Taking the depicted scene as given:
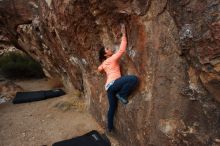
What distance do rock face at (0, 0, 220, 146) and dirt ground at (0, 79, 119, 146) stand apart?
47 centimetres

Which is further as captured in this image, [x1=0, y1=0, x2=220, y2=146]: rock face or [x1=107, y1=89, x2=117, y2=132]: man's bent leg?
[x1=107, y1=89, x2=117, y2=132]: man's bent leg

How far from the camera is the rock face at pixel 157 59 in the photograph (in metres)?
3.78

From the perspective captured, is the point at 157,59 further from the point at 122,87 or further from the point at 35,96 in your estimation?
the point at 35,96

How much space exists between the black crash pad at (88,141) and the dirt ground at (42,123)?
20 centimetres

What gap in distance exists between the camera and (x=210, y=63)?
12.1ft

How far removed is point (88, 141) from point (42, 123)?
5.32 ft

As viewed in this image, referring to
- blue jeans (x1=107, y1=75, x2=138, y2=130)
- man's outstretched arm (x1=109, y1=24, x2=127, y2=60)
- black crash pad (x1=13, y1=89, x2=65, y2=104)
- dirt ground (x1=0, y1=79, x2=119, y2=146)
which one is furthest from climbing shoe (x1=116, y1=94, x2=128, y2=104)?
black crash pad (x1=13, y1=89, x2=65, y2=104)

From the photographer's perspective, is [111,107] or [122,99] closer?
[122,99]

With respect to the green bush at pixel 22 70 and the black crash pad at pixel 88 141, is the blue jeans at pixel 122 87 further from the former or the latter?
the green bush at pixel 22 70

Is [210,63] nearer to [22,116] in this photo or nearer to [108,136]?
[108,136]

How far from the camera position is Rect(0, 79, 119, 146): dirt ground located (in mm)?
6711

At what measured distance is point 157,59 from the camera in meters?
4.53

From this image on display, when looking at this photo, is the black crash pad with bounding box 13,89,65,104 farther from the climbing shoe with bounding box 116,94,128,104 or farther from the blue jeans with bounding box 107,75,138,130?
the climbing shoe with bounding box 116,94,128,104

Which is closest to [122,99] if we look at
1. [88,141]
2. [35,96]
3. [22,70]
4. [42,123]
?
[88,141]
